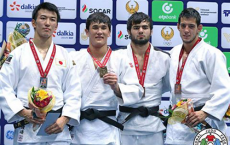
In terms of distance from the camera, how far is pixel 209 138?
146 inches

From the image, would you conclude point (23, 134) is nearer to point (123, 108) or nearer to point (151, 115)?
point (123, 108)

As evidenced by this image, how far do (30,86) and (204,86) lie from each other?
1.90 meters

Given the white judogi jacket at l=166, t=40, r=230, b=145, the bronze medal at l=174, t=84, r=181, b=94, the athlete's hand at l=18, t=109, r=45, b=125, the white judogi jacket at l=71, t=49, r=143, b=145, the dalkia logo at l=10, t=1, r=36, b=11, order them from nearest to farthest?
the athlete's hand at l=18, t=109, r=45, b=125
the white judogi jacket at l=71, t=49, r=143, b=145
the white judogi jacket at l=166, t=40, r=230, b=145
the bronze medal at l=174, t=84, r=181, b=94
the dalkia logo at l=10, t=1, r=36, b=11

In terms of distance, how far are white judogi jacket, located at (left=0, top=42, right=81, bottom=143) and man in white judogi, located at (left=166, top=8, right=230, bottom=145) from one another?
1149 mm

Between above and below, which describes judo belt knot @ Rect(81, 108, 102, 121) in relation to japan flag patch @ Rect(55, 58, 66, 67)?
below

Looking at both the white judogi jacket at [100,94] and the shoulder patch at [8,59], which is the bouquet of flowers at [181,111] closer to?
the white judogi jacket at [100,94]

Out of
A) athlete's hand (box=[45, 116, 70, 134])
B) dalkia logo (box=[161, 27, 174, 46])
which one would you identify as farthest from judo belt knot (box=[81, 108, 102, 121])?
dalkia logo (box=[161, 27, 174, 46])

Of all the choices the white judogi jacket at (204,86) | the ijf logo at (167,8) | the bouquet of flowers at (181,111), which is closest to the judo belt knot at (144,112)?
the white judogi jacket at (204,86)

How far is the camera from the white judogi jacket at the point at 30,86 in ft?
11.7

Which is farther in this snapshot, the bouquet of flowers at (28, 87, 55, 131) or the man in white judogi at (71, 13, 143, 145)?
the man in white judogi at (71, 13, 143, 145)

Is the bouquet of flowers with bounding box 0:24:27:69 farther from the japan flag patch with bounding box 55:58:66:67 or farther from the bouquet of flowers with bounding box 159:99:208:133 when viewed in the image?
the bouquet of flowers with bounding box 159:99:208:133

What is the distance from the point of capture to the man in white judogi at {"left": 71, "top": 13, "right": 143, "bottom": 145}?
386 cm

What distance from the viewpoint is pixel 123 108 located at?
4203mm

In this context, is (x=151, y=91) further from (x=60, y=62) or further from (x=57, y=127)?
(x=57, y=127)
